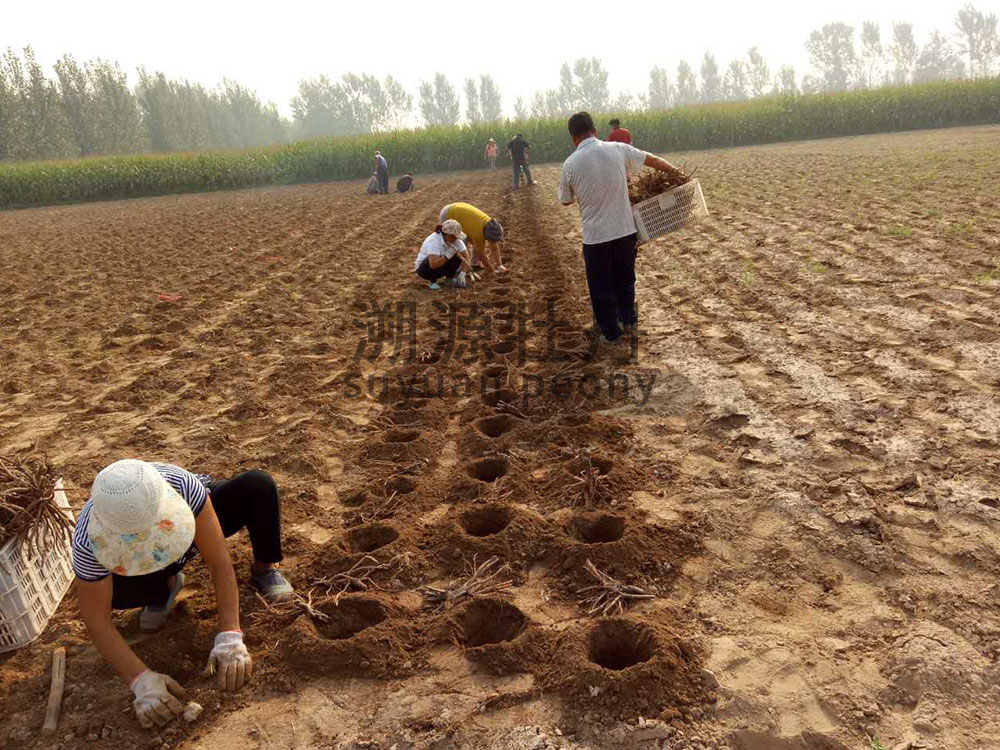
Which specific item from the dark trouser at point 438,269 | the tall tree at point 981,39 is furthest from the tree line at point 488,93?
the dark trouser at point 438,269

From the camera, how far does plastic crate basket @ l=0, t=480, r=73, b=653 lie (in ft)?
8.12

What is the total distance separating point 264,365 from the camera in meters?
5.41

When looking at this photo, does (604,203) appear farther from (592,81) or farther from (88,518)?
(592,81)

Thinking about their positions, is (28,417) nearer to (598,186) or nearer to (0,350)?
(0,350)

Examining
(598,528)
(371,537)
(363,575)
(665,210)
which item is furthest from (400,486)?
(665,210)

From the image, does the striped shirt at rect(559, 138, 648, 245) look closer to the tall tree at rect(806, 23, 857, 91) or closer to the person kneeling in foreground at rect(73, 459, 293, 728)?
the person kneeling in foreground at rect(73, 459, 293, 728)

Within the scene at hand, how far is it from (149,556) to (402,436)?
2156 mm

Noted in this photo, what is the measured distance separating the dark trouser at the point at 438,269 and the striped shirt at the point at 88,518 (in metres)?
5.36

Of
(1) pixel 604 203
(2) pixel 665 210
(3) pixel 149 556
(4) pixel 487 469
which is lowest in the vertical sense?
(4) pixel 487 469

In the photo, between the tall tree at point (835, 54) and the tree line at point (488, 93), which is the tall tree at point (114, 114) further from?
the tall tree at point (835, 54)

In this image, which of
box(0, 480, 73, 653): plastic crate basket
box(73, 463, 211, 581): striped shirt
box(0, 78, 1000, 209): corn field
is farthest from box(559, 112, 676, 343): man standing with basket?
box(0, 78, 1000, 209): corn field

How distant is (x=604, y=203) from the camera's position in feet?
16.3

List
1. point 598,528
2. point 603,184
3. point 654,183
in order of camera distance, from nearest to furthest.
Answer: point 598,528
point 603,184
point 654,183

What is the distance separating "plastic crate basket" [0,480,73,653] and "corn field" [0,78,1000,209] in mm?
27668
